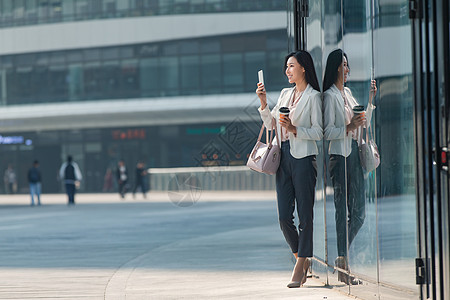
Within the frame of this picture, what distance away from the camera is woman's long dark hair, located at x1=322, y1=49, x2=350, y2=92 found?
263 inches

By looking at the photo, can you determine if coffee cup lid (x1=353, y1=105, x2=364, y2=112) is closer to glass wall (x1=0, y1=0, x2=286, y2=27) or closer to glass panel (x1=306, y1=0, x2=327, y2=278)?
glass panel (x1=306, y1=0, x2=327, y2=278)

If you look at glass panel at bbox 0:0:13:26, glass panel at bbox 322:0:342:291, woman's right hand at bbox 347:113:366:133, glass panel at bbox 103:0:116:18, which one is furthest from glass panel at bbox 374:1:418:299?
glass panel at bbox 0:0:13:26

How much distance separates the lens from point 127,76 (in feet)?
146

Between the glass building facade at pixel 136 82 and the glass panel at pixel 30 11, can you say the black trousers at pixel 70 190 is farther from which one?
the glass panel at pixel 30 11

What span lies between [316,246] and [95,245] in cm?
526

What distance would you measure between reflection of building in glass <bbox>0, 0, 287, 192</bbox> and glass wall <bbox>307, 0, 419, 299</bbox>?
1301 inches

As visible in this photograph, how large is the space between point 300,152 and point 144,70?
1498 inches

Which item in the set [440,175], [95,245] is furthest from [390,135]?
[95,245]

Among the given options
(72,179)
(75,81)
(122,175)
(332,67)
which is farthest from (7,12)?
(332,67)

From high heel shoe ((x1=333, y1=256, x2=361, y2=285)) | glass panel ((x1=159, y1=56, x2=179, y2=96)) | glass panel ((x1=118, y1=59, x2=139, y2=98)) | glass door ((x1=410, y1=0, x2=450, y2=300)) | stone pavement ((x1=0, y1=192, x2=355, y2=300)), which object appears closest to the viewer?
glass door ((x1=410, y1=0, x2=450, y2=300))

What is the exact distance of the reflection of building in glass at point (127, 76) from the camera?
42469 mm

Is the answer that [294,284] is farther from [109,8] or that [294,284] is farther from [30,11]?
[30,11]

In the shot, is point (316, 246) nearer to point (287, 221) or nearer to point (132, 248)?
point (287, 221)

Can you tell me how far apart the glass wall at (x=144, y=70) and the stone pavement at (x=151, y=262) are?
26.2 metres
